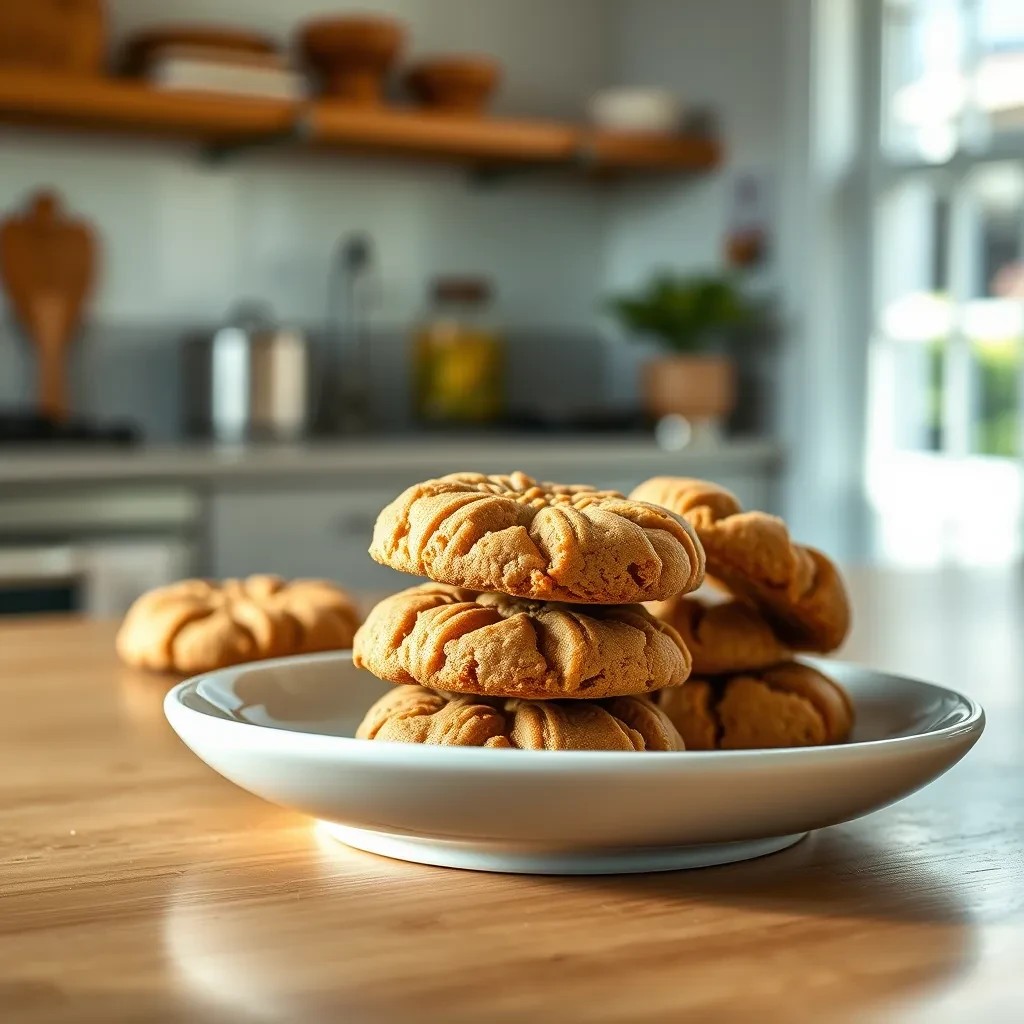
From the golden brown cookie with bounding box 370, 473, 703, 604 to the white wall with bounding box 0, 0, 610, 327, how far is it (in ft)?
10.1

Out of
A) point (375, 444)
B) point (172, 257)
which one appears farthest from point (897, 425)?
point (172, 257)

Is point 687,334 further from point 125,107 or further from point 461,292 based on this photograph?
point 125,107

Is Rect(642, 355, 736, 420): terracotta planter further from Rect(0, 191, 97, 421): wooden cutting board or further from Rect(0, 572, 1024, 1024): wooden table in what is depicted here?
Rect(0, 572, 1024, 1024): wooden table

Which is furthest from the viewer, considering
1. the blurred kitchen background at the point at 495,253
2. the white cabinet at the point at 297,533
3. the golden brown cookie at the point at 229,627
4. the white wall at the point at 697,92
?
the white wall at the point at 697,92

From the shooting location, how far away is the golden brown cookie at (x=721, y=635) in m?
0.71

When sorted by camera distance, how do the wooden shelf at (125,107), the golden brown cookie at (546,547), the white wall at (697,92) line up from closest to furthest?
the golden brown cookie at (546,547), the wooden shelf at (125,107), the white wall at (697,92)

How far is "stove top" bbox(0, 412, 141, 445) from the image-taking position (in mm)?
2910

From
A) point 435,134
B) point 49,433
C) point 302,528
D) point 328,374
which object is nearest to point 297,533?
point 302,528

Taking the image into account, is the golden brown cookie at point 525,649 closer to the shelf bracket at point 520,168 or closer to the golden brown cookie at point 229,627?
the golden brown cookie at point 229,627

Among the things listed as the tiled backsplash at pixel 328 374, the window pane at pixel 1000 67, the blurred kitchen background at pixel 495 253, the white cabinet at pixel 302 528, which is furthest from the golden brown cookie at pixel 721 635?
the tiled backsplash at pixel 328 374

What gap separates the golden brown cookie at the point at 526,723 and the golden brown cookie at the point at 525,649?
0.06 feet

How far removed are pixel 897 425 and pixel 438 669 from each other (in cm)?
308

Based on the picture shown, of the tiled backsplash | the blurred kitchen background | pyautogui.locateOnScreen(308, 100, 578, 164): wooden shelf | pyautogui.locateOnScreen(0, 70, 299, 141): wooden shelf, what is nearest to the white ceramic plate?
the blurred kitchen background

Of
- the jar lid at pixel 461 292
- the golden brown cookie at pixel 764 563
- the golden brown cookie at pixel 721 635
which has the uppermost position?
the jar lid at pixel 461 292
